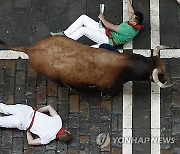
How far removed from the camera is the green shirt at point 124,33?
11.5m

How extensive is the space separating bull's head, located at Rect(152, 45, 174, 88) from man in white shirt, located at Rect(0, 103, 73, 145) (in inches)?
77.4

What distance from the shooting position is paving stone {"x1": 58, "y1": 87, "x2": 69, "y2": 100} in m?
11.5

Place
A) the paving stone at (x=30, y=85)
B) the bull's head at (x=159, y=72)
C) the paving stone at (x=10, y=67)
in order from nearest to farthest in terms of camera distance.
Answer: the bull's head at (x=159, y=72)
the paving stone at (x=30, y=85)
the paving stone at (x=10, y=67)

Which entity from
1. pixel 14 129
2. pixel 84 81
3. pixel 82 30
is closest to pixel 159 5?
pixel 82 30

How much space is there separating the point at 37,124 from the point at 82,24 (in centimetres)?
216

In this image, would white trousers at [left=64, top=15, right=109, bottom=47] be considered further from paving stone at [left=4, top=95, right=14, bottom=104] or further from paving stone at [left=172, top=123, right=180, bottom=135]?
paving stone at [left=172, top=123, right=180, bottom=135]

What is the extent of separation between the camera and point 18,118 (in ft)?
36.6

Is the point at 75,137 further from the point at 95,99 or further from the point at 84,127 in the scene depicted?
the point at 95,99

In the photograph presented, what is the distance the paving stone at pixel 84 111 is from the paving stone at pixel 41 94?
2.41ft

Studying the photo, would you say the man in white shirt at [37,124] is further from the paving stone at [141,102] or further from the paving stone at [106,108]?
the paving stone at [141,102]

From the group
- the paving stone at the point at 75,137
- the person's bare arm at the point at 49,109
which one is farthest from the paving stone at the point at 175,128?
the person's bare arm at the point at 49,109

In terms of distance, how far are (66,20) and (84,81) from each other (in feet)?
6.04

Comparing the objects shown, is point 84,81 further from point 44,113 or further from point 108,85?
point 44,113

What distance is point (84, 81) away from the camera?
10.7 metres
